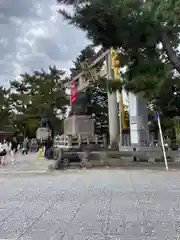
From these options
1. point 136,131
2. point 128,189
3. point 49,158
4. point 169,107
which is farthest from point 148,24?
point 49,158

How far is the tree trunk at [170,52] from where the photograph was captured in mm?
5004

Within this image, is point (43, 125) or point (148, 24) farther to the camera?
point (43, 125)

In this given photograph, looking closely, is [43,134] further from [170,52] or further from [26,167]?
[170,52]

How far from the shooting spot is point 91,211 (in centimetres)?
578

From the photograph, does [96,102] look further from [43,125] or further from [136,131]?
[136,131]

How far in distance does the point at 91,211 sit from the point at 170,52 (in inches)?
120

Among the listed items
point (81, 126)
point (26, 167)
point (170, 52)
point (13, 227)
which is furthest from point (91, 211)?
point (81, 126)

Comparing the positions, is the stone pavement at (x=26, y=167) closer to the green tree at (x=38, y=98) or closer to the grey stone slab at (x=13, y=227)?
the grey stone slab at (x=13, y=227)

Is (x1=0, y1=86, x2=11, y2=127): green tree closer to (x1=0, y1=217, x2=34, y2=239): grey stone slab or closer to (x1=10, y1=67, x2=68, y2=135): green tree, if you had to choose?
(x1=10, y1=67, x2=68, y2=135): green tree

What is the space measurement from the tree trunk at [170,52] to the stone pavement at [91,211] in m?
2.45

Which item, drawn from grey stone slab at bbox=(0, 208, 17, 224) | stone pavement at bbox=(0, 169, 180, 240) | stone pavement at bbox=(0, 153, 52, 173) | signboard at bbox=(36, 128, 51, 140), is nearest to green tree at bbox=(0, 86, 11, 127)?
signboard at bbox=(36, 128, 51, 140)

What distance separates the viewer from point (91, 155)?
1527cm

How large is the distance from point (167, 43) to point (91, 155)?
10.5 meters

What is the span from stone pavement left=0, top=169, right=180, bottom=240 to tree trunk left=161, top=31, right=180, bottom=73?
2.45 m
